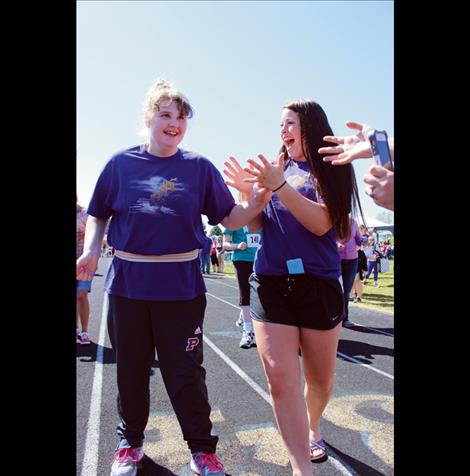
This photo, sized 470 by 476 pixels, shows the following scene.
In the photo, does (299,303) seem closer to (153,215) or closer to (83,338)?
(153,215)

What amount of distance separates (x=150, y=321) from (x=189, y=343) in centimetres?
26

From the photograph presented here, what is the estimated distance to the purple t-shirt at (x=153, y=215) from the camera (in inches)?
88.2

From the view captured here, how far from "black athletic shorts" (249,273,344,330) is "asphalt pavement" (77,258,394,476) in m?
0.99

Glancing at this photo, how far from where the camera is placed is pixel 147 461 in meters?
2.53

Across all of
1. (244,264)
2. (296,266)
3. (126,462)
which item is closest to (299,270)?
(296,266)

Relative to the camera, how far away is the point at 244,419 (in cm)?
323

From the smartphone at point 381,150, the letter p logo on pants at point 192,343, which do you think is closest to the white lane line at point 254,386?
the letter p logo on pants at point 192,343

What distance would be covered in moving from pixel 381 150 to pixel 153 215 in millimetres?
1340

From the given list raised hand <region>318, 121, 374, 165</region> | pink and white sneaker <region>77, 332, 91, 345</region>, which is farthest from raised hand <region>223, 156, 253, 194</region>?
pink and white sneaker <region>77, 332, 91, 345</region>

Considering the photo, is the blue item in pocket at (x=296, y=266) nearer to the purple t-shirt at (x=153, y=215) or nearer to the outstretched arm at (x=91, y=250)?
the purple t-shirt at (x=153, y=215)

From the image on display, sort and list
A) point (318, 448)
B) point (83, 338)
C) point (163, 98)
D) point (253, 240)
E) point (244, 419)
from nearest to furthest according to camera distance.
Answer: point (163, 98), point (318, 448), point (244, 419), point (253, 240), point (83, 338)

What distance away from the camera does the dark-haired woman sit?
211cm
